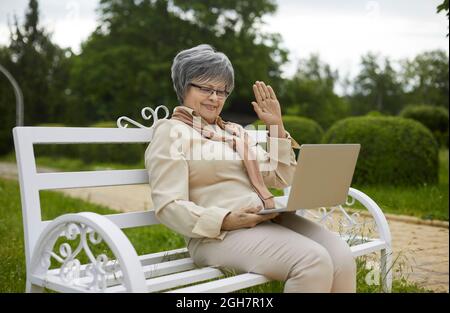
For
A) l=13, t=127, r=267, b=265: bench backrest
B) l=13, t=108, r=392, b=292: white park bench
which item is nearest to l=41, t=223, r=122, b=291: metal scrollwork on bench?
l=13, t=108, r=392, b=292: white park bench

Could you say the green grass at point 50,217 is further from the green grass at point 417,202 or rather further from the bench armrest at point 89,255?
the green grass at point 417,202

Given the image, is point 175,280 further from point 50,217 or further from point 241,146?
point 50,217

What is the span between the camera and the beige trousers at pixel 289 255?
2.35 meters

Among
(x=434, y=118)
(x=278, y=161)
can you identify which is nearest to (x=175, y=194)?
(x=278, y=161)

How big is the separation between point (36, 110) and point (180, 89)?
28.6 meters

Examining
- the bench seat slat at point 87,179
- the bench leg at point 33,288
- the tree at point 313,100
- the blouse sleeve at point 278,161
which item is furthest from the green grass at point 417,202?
the tree at point 313,100

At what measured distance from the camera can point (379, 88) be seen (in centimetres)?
4172

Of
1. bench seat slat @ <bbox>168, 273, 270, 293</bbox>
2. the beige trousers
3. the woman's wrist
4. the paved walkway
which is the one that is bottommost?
the paved walkway

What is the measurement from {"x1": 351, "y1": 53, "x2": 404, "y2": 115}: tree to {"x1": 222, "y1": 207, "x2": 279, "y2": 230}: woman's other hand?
39273 mm

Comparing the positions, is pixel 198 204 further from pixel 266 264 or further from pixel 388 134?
pixel 388 134

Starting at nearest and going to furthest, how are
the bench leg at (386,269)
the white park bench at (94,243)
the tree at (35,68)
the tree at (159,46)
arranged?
the white park bench at (94,243) < the bench leg at (386,269) < the tree at (159,46) < the tree at (35,68)

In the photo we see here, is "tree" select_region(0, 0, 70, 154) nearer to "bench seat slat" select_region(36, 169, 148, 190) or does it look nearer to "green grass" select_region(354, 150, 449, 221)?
"green grass" select_region(354, 150, 449, 221)

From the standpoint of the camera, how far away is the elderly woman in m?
2.41

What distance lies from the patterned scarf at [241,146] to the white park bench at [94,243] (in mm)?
352
